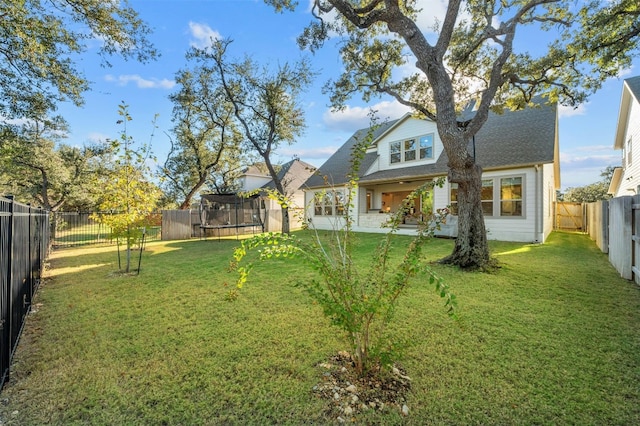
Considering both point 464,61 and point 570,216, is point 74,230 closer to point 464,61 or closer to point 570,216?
point 464,61

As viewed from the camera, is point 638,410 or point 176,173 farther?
point 176,173

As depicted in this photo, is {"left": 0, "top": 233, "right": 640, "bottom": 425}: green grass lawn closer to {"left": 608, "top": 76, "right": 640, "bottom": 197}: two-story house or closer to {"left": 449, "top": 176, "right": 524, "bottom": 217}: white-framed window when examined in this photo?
{"left": 449, "top": 176, "right": 524, "bottom": 217}: white-framed window

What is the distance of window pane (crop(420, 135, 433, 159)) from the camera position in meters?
12.7

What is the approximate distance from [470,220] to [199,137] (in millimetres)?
16374

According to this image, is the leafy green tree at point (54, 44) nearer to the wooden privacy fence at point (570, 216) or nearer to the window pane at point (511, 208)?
the window pane at point (511, 208)

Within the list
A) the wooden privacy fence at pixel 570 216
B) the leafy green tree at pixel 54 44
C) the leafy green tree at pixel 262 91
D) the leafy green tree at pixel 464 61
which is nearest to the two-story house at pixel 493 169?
the leafy green tree at pixel 464 61

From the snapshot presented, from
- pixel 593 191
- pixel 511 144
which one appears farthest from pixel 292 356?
pixel 593 191

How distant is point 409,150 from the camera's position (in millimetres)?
13453

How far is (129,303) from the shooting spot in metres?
4.29

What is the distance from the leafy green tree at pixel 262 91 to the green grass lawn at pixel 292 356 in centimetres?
944

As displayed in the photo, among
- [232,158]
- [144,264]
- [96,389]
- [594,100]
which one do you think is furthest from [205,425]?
[232,158]

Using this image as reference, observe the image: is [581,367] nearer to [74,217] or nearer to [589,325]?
[589,325]

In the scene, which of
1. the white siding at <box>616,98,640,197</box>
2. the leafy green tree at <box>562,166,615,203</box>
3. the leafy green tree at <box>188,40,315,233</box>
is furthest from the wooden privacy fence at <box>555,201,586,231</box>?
the leafy green tree at <box>562,166,615,203</box>

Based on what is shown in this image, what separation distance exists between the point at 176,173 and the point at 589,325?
19.9m
